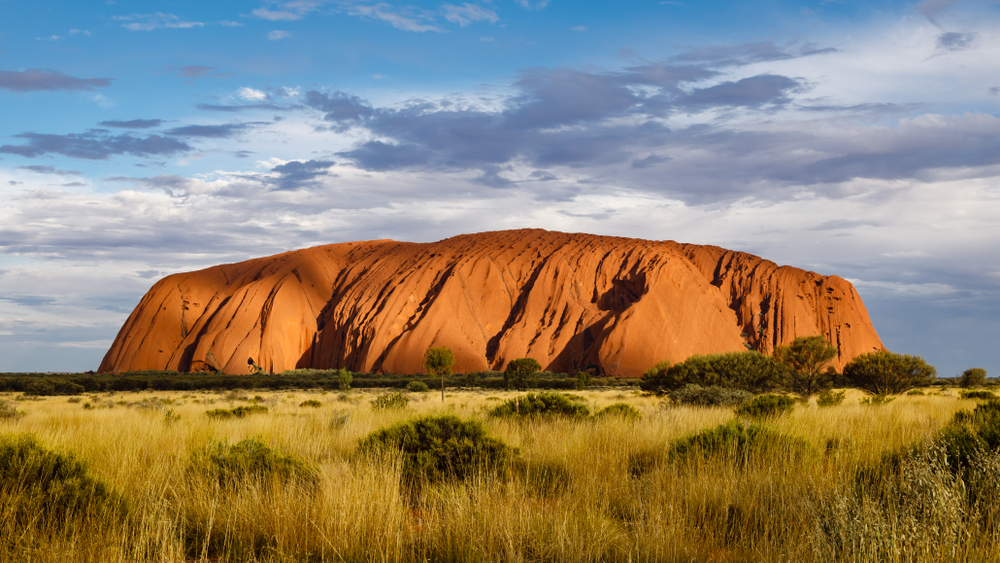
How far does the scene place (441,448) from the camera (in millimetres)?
7539

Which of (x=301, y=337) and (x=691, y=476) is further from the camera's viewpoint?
(x=301, y=337)

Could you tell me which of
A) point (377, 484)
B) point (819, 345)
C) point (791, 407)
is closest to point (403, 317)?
point (819, 345)

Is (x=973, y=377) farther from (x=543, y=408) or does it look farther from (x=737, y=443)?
(x=737, y=443)

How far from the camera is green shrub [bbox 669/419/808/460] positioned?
281 inches

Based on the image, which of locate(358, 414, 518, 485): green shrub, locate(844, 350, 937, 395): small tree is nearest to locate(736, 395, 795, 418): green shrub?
locate(358, 414, 518, 485): green shrub

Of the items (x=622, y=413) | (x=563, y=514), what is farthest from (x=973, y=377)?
(x=563, y=514)

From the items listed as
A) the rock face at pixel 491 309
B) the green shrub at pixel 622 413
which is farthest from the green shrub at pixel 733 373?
the rock face at pixel 491 309

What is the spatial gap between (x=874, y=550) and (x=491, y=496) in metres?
3.05

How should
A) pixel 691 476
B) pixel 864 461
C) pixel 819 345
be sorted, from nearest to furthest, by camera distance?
1. pixel 691 476
2. pixel 864 461
3. pixel 819 345

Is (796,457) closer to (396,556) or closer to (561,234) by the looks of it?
(396,556)

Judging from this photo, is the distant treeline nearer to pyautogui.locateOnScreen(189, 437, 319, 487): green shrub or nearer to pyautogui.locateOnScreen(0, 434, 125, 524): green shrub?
pyautogui.locateOnScreen(189, 437, 319, 487): green shrub

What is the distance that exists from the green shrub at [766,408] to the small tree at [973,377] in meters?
52.7

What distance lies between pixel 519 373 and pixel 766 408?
1818 inches

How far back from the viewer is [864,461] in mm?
6590
